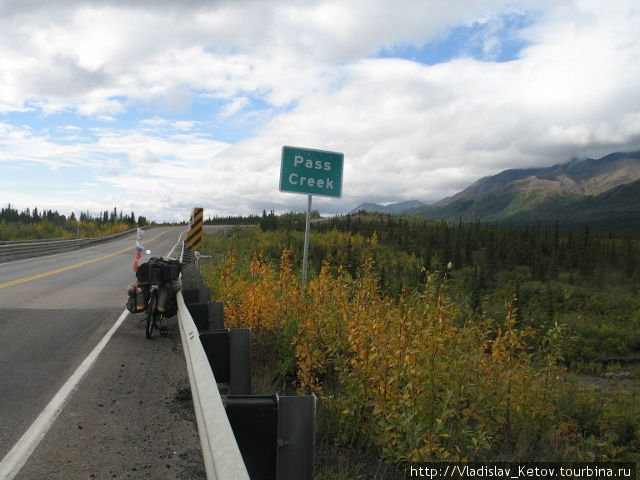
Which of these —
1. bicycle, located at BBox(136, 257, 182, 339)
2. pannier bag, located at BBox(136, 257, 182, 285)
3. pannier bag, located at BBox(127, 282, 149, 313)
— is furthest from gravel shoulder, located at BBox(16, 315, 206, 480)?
pannier bag, located at BBox(127, 282, 149, 313)

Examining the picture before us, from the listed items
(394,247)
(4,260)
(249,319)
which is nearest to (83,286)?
(249,319)

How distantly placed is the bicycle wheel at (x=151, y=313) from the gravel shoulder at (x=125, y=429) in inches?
57.6

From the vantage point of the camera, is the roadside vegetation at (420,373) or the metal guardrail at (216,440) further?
the roadside vegetation at (420,373)

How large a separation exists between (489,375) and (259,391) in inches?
92.6

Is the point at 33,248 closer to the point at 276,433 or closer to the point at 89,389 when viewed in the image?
the point at 89,389

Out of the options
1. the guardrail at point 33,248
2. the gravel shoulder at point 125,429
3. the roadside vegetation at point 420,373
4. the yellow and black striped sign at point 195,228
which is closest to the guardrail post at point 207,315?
the gravel shoulder at point 125,429

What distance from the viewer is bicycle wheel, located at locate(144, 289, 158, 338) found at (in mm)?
8070

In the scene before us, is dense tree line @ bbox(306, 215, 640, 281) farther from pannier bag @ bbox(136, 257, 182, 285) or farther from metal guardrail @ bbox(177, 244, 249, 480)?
metal guardrail @ bbox(177, 244, 249, 480)

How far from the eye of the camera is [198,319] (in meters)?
6.71

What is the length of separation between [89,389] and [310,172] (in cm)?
551

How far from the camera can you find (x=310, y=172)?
30.9ft

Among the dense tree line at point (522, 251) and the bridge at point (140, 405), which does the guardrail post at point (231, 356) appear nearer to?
the bridge at point (140, 405)

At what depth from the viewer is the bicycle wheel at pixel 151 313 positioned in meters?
8.07

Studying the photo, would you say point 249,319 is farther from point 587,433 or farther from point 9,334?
point 587,433
